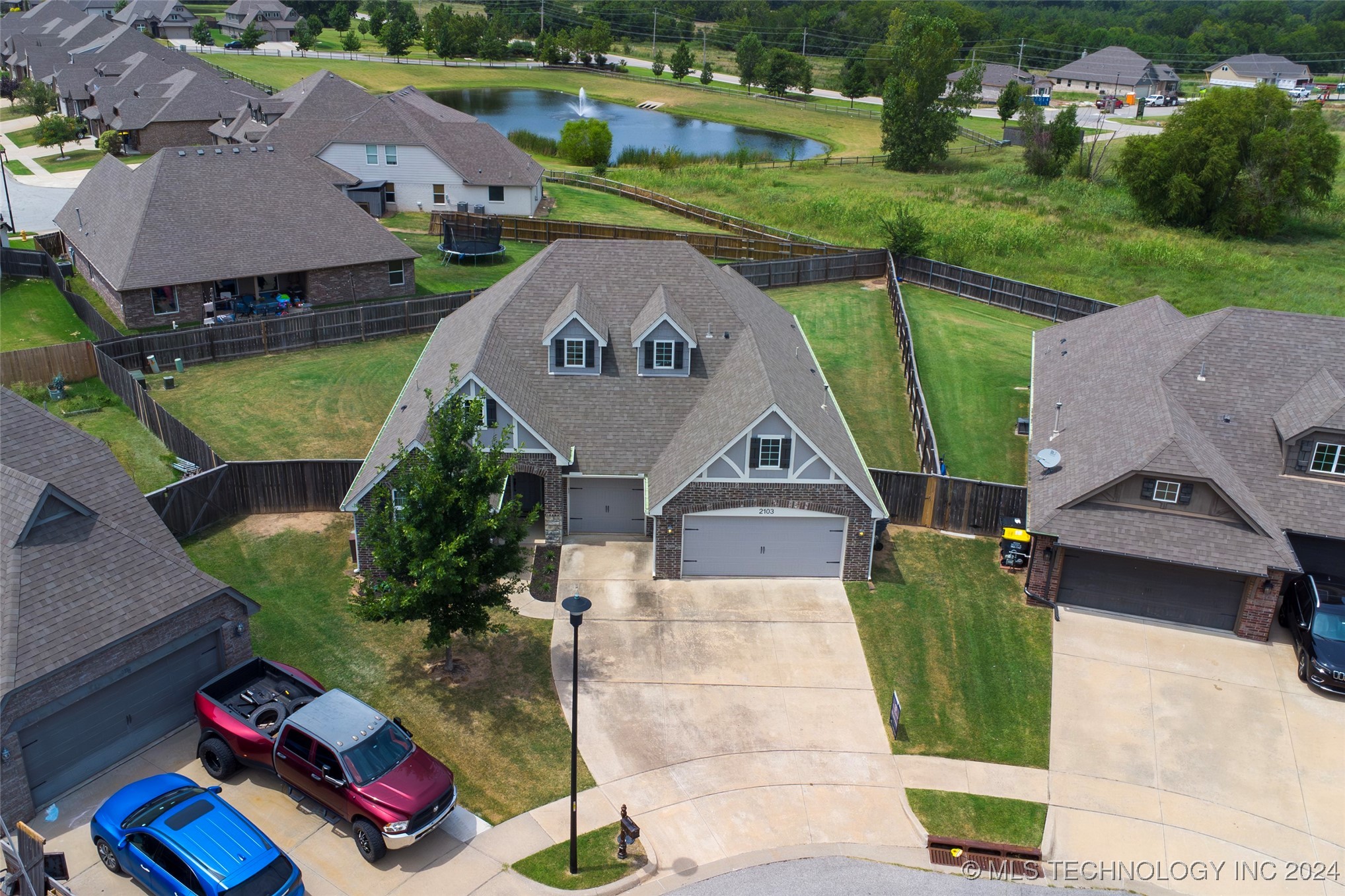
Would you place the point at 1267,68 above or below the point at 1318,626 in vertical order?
above

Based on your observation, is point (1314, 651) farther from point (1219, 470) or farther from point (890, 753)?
point (890, 753)

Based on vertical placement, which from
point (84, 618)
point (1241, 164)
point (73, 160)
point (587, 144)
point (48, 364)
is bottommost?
point (48, 364)

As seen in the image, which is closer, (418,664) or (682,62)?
(418,664)

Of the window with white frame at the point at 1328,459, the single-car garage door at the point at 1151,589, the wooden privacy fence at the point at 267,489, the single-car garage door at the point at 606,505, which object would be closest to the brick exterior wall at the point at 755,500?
the single-car garage door at the point at 606,505

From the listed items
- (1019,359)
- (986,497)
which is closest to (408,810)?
(986,497)

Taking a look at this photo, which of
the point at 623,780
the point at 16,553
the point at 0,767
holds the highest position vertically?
the point at 16,553

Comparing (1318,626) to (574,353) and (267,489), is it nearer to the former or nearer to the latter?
(574,353)

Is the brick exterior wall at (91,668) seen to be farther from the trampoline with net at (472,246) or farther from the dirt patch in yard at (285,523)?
the trampoline with net at (472,246)

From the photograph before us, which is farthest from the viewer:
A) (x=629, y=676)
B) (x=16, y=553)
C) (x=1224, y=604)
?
(x=1224, y=604)

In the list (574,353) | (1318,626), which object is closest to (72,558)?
(574,353)
